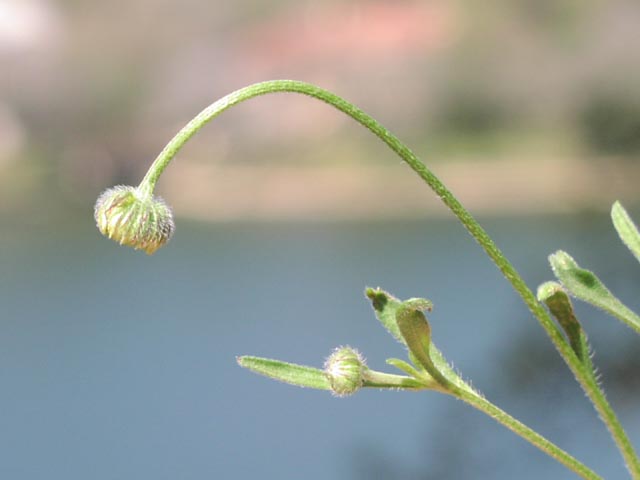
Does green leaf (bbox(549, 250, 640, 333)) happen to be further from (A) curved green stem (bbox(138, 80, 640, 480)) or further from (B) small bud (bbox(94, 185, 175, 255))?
(B) small bud (bbox(94, 185, 175, 255))

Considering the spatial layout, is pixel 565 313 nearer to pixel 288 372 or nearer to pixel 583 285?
pixel 583 285

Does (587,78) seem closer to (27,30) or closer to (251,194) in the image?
(251,194)

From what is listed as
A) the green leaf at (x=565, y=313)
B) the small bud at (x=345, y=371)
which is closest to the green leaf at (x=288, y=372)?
the small bud at (x=345, y=371)

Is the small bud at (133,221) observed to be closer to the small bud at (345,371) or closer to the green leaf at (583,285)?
the small bud at (345,371)

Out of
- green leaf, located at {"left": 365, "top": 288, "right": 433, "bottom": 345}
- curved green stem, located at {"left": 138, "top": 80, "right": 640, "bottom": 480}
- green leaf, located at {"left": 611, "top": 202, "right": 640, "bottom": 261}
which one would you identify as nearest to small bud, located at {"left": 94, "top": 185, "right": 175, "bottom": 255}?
curved green stem, located at {"left": 138, "top": 80, "right": 640, "bottom": 480}

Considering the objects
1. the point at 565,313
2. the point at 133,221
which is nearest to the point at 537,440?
the point at 565,313

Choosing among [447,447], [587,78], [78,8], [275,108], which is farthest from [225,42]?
[447,447]

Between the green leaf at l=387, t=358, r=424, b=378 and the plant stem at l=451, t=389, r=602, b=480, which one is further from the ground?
the green leaf at l=387, t=358, r=424, b=378
